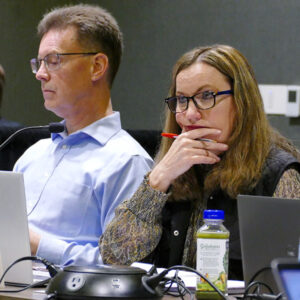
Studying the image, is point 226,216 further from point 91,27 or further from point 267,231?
point 91,27

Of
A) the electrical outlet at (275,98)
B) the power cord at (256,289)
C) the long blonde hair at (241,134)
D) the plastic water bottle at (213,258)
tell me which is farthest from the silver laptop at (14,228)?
the electrical outlet at (275,98)

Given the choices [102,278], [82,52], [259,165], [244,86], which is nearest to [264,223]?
[102,278]

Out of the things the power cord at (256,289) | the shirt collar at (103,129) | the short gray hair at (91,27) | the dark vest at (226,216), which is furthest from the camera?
the short gray hair at (91,27)

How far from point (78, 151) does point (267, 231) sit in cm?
107

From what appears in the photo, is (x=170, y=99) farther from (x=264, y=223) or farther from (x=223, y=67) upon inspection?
(x=264, y=223)

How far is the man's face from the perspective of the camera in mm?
2330

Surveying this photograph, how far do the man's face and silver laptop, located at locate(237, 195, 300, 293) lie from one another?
3.71 ft

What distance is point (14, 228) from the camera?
4.86 feet

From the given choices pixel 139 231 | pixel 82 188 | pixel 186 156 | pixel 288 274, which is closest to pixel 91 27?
pixel 82 188

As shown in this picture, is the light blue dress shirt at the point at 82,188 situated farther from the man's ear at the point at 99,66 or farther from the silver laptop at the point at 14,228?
the silver laptop at the point at 14,228

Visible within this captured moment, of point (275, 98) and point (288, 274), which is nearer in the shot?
point (288, 274)

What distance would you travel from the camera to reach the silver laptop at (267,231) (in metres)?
1.30

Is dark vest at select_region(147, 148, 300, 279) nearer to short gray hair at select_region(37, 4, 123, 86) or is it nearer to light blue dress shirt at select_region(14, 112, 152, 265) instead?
light blue dress shirt at select_region(14, 112, 152, 265)

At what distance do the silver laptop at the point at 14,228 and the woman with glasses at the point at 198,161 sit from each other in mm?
430
